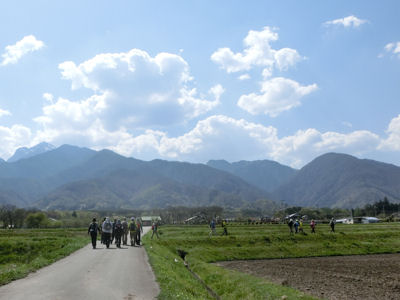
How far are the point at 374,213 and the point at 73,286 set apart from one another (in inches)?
7045

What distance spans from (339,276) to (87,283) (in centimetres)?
1642

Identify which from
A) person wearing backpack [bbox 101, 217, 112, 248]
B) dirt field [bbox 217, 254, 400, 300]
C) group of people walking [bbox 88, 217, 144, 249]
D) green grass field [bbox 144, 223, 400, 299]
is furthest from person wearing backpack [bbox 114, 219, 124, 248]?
dirt field [bbox 217, 254, 400, 300]

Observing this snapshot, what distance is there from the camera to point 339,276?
2331 centimetres

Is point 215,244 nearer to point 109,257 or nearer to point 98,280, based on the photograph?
point 109,257

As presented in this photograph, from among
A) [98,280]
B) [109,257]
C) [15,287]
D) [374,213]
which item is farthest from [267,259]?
[374,213]

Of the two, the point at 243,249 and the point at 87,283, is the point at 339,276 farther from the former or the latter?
the point at 87,283

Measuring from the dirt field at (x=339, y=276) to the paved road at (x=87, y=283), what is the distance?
27.9 ft

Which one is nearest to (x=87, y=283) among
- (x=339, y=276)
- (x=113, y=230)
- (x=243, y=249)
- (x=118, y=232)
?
(x=118, y=232)

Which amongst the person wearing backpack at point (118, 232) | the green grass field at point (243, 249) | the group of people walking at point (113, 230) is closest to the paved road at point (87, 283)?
the green grass field at point (243, 249)

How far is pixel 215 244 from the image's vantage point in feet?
128

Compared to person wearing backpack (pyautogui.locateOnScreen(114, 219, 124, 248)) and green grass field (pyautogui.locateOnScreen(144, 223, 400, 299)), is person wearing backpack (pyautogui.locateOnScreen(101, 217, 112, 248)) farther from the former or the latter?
green grass field (pyautogui.locateOnScreen(144, 223, 400, 299))

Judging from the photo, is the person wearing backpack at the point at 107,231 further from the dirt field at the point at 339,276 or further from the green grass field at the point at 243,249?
the dirt field at the point at 339,276

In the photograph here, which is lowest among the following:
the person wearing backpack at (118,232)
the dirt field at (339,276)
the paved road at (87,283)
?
the dirt field at (339,276)

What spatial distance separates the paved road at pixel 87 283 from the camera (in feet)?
39.8
